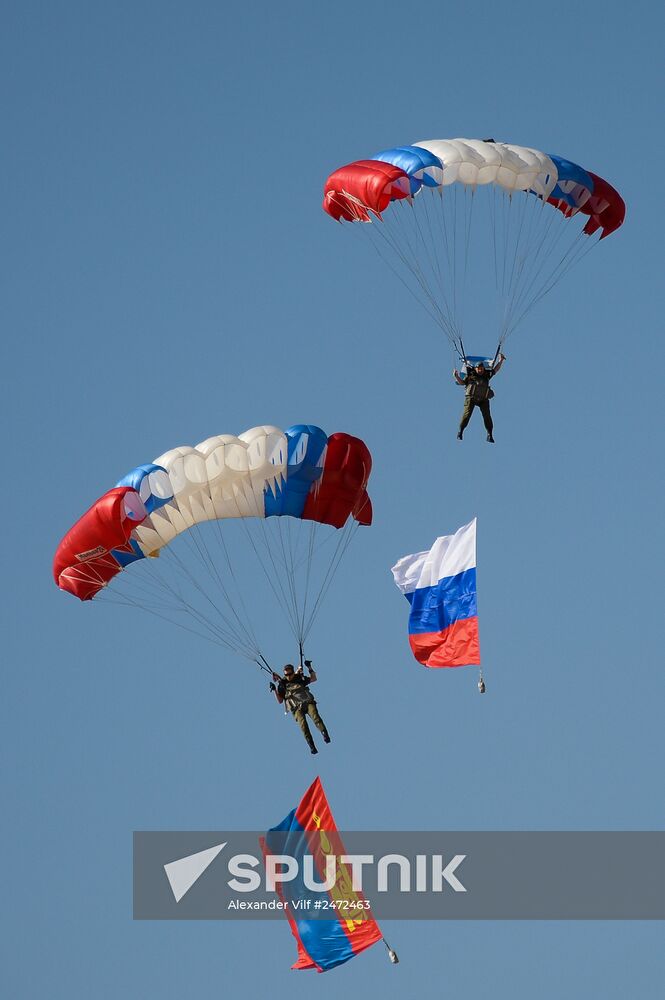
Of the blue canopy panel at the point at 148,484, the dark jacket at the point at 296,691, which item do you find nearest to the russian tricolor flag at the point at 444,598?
the dark jacket at the point at 296,691

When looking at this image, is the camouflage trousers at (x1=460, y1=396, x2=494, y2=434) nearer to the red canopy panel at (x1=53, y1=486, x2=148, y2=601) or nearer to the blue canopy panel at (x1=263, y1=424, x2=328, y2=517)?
the blue canopy panel at (x1=263, y1=424, x2=328, y2=517)

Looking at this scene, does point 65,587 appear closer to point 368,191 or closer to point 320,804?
point 320,804

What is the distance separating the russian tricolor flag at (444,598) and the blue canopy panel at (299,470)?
1875 millimetres

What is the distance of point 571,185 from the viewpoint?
3319 centimetres

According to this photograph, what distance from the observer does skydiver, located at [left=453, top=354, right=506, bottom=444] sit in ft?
107

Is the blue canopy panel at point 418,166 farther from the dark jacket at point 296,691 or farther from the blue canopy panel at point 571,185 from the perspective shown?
the dark jacket at point 296,691

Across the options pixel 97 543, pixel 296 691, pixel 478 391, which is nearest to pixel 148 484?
pixel 97 543

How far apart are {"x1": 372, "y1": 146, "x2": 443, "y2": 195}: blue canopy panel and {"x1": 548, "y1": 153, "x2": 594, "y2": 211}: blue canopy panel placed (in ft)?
5.51

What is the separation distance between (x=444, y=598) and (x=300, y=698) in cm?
317

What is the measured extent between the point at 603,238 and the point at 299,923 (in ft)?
30.7

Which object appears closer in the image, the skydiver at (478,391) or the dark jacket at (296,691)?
the dark jacket at (296,691)

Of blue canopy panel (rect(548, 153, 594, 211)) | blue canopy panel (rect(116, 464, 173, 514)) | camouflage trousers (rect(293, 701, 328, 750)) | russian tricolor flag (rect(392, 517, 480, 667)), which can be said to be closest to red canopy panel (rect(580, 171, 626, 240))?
blue canopy panel (rect(548, 153, 594, 211))

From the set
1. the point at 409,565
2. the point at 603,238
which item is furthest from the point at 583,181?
the point at 409,565

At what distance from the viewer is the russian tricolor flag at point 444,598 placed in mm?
33062
